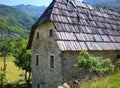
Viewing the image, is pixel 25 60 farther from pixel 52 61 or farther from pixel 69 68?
pixel 69 68

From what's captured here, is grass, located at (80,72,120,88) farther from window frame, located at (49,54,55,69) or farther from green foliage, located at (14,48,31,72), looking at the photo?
green foliage, located at (14,48,31,72)

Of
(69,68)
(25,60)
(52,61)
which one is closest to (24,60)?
(25,60)

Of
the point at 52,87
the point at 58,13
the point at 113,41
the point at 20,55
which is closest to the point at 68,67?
the point at 52,87

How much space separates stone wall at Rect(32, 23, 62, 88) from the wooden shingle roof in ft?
3.86

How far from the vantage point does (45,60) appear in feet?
68.5

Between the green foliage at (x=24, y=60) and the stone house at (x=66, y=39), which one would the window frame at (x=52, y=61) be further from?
the green foliage at (x=24, y=60)

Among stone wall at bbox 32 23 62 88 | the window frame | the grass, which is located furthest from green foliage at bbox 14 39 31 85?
the grass

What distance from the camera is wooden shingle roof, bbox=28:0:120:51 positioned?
725 inches

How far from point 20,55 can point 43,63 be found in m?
15.6

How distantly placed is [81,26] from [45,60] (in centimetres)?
425

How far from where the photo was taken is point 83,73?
63.7 feet

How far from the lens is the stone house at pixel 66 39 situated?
60.4ft

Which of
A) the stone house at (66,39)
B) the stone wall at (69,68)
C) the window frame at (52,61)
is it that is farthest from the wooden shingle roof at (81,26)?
the window frame at (52,61)

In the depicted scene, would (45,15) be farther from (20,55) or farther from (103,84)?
(20,55)
